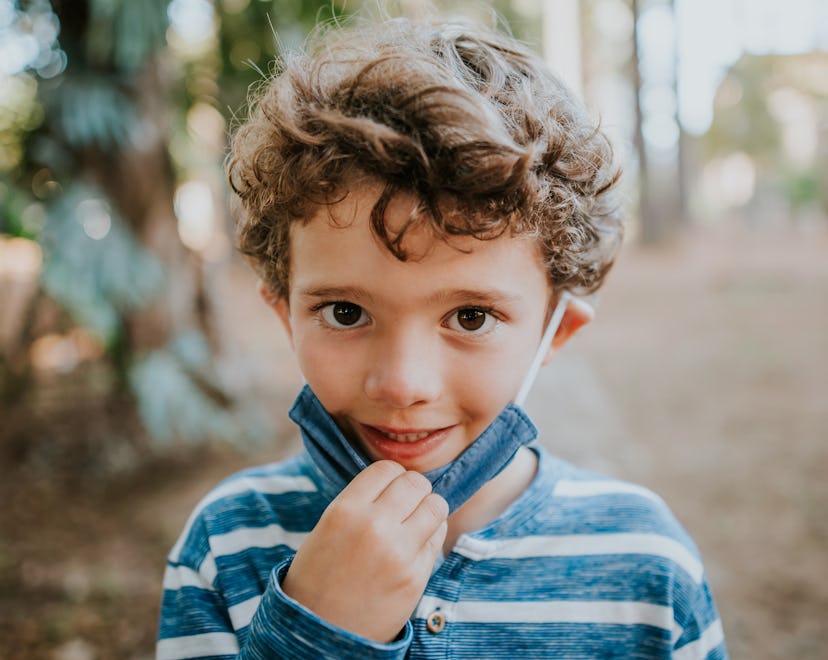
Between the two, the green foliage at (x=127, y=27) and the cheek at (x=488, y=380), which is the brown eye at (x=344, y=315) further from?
the green foliage at (x=127, y=27)

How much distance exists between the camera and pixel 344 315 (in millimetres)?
1116

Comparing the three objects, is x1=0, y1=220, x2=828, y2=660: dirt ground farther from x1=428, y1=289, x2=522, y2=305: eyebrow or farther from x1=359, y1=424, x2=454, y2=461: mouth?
x1=428, y1=289, x2=522, y2=305: eyebrow

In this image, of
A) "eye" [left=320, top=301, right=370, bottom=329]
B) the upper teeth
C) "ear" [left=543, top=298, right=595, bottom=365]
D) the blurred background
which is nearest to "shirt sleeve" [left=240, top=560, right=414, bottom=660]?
the upper teeth

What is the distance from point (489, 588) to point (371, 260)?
0.63 m

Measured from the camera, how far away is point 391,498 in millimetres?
1049

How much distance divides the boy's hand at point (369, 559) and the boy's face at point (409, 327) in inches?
4.6

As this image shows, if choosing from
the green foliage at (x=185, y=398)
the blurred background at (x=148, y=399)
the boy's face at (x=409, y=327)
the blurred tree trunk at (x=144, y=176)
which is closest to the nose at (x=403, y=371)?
the boy's face at (x=409, y=327)

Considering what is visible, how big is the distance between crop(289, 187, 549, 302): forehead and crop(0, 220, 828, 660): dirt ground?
7.66 feet

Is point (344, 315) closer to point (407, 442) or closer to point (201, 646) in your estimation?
point (407, 442)

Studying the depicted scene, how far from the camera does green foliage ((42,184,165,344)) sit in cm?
337

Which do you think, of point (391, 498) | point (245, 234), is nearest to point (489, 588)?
point (391, 498)

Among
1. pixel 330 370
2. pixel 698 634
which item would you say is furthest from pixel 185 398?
pixel 698 634

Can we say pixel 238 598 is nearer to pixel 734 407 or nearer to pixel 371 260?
pixel 371 260

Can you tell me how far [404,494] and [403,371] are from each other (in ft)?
0.64
